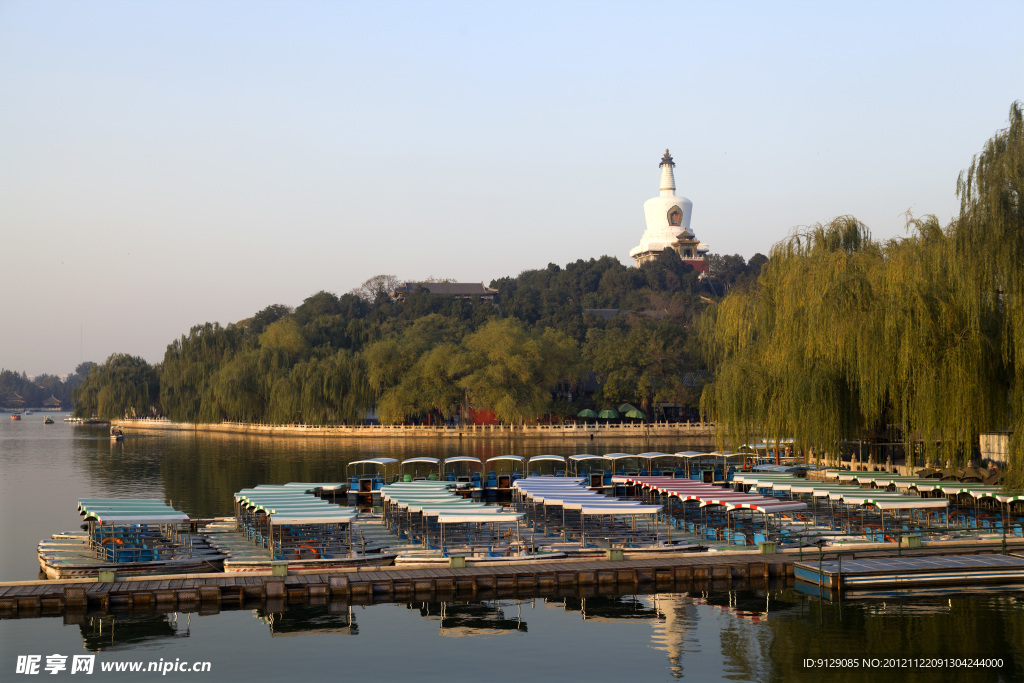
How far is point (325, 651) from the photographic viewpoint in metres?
18.2

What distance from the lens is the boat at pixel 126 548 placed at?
22812 millimetres

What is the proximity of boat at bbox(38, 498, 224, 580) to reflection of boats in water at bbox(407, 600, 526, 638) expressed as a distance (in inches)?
238

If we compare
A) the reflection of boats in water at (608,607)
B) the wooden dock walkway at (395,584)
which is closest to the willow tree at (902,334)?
the wooden dock walkway at (395,584)

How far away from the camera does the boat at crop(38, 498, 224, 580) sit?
74.8 ft

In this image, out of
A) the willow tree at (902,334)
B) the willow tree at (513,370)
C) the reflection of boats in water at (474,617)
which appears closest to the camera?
the reflection of boats in water at (474,617)

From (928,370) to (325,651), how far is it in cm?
1911

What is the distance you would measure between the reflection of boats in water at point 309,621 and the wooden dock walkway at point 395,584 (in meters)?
0.29

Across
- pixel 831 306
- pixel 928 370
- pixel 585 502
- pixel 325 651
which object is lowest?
pixel 325 651

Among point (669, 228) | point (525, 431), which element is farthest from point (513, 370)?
point (669, 228)

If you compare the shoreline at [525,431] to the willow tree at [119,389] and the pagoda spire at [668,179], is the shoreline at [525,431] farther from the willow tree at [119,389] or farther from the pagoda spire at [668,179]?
the pagoda spire at [668,179]

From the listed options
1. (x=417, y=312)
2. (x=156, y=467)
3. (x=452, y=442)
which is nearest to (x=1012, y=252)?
(x=156, y=467)

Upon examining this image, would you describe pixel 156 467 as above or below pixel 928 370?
below

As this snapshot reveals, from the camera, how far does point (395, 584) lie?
2164cm

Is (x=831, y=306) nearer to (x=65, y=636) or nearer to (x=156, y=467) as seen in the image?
(x=65, y=636)
